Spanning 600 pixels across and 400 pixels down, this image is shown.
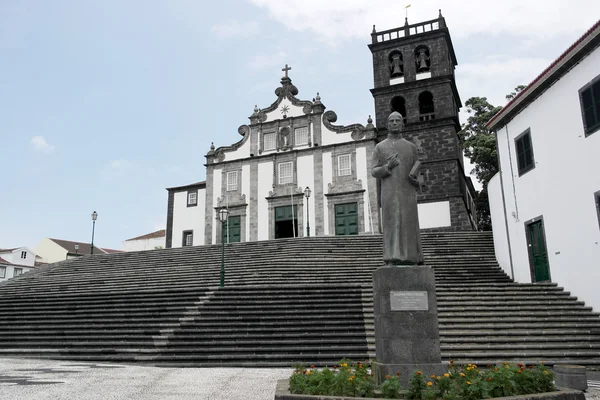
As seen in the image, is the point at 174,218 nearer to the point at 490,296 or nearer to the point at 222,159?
the point at 222,159

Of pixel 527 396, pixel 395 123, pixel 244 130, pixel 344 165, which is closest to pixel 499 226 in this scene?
pixel 395 123

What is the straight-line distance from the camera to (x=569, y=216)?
13.3 meters

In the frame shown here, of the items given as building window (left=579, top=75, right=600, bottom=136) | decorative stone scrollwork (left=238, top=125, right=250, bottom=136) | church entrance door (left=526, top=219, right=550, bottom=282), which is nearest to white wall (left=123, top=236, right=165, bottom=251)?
decorative stone scrollwork (left=238, top=125, right=250, bottom=136)

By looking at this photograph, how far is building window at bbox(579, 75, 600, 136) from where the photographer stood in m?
12.3

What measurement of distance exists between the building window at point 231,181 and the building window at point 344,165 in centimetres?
666


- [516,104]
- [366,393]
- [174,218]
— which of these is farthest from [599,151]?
[174,218]

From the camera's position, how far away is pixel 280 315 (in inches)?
526

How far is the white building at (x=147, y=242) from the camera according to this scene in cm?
4553

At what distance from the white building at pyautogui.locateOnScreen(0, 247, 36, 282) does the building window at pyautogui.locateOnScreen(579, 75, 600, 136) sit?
51.9 m

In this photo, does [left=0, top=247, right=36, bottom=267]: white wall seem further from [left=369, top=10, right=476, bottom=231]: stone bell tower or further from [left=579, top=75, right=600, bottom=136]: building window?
[left=579, top=75, right=600, bottom=136]: building window

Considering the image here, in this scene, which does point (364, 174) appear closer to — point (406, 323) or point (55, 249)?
point (406, 323)

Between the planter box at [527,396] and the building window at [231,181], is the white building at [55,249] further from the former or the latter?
the planter box at [527,396]

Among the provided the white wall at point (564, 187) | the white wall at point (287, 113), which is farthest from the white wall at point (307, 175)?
the white wall at point (564, 187)

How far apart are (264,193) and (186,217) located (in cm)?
563
